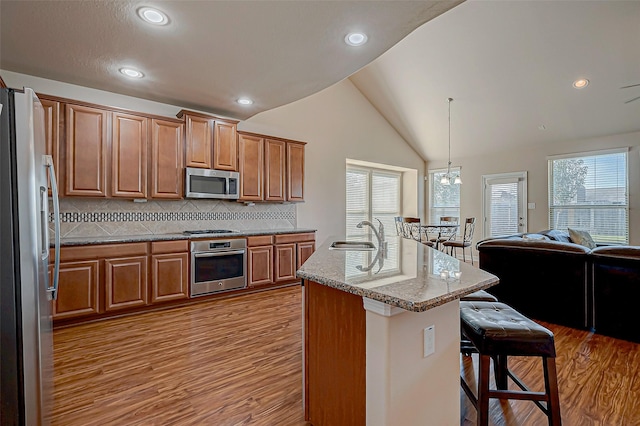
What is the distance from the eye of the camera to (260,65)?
117 inches

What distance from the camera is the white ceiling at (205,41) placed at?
2.12 m

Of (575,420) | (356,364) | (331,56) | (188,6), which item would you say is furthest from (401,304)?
(331,56)

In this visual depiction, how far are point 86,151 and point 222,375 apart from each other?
9.11 ft

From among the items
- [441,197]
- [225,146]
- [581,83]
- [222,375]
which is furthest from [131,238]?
[441,197]

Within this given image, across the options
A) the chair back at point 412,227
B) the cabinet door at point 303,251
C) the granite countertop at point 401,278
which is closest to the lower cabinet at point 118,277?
the cabinet door at point 303,251

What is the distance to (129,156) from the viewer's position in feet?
11.6

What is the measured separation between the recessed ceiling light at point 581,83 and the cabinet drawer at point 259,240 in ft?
16.9

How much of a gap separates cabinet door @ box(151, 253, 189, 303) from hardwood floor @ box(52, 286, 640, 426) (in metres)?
0.35

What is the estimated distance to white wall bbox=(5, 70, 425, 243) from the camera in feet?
17.5

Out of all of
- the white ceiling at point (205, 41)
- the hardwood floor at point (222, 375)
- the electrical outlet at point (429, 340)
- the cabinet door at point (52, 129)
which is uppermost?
the white ceiling at point (205, 41)

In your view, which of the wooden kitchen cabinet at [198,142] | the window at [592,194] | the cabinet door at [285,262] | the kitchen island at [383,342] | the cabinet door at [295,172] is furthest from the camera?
the window at [592,194]

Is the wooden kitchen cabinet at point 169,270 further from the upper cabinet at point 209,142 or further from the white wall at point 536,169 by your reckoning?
the white wall at point 536,169

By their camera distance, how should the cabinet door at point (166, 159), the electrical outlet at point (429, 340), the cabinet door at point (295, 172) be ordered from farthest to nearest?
the cabinet door at point (295, 172), the cabinet door at point (166, 159), the electrical outlet at point (429, 340)

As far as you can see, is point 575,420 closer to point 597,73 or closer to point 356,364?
point 356,364
